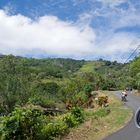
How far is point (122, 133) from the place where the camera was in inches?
941

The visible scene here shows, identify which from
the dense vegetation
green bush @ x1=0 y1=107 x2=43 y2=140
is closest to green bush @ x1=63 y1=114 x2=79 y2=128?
the dense vegetation

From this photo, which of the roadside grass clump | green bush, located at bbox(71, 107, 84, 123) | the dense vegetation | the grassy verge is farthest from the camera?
green bush, located at bbox(71, 107, 84, 123)

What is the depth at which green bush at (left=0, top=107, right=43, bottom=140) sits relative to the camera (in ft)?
59.9

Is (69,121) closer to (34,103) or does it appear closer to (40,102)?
(34,103)

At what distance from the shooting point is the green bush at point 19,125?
59.9ft


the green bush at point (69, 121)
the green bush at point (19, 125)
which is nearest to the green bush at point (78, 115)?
the green bush at point (69, 121)

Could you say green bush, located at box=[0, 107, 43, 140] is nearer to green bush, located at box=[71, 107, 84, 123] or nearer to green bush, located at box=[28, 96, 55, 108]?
green bush, located at box=[71, 107, 84, 123]

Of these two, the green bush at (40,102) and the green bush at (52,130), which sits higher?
the green bush at (52,130)

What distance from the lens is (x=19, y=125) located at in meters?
18.4

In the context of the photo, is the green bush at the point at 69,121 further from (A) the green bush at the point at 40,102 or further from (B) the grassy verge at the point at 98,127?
(A) the green bush at the point at 40,102

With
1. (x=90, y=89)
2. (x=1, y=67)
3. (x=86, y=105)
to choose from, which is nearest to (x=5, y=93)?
(x=1, y=67)

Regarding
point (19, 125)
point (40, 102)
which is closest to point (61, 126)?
point (19, 125)

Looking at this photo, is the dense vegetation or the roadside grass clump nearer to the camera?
the dense vegetation

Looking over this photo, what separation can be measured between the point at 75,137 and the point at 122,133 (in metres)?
Result: 3.49
